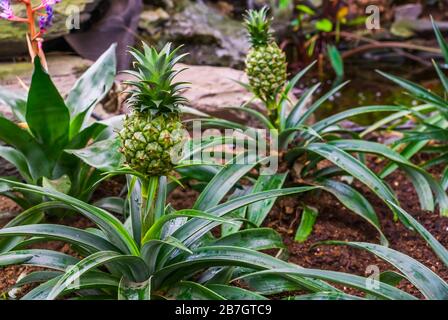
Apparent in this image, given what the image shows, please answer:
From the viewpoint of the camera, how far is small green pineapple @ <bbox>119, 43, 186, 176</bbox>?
1.58 m

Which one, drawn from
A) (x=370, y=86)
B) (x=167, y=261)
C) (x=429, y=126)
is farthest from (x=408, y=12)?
(x=167, y=261)

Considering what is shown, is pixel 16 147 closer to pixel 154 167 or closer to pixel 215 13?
pixel 154 167

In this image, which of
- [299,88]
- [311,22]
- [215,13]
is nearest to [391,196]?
[299,88]

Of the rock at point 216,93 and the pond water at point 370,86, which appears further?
the pond water at point 370,86

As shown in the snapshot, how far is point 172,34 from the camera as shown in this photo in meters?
4.76

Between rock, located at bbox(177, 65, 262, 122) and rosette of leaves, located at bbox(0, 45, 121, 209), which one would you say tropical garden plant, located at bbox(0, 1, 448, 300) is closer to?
rosette of leaves, located at bbox(0, 45, 121, 209)

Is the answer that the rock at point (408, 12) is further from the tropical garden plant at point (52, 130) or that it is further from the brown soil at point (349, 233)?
the tropical garden plant at point (52, 130)

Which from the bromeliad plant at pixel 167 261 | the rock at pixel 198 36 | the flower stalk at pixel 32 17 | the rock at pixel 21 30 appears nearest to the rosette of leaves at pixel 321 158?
the bromeliad plant at pixel 167 261

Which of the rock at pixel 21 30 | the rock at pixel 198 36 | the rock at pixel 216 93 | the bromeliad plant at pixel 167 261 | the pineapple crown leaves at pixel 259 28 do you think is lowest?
the bromeliad plant at pixel 167 261

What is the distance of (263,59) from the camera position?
2.37 meters

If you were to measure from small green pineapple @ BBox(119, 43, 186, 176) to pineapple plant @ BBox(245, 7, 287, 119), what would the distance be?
83 cm

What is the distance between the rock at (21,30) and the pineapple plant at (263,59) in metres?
1.60

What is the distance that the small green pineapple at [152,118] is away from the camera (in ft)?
5.18

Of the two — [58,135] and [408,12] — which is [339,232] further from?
[408,12]
